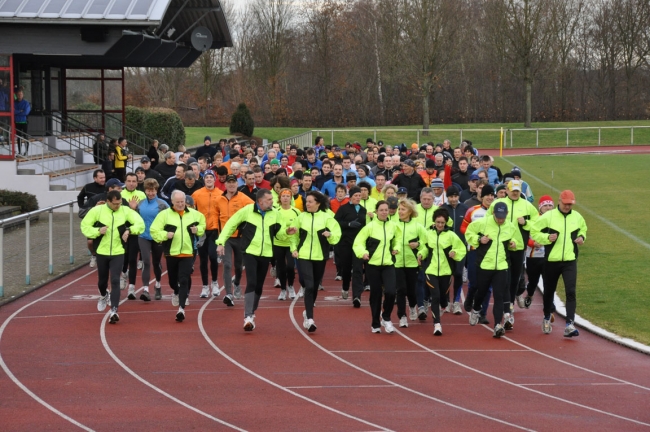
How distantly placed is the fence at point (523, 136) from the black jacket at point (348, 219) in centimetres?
4128

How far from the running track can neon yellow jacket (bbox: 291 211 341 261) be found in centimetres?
102

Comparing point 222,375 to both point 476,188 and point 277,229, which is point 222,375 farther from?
point 476,188

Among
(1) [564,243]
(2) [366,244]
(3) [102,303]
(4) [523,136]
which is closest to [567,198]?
(1) [564,243]

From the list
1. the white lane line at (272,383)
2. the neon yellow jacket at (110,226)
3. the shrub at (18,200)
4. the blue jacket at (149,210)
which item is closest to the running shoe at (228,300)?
the white lane line at (272,383)

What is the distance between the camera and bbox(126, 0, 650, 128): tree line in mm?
68312

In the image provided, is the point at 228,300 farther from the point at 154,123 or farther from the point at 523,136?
the point at 523,136

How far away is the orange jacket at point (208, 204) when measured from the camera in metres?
15.0

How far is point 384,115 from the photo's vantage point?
72188 mm

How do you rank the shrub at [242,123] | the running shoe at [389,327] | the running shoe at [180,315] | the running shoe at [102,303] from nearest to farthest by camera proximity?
the running shoe at [389,327] < the running shoe at [180,315] < the running shoe at [102,303] < the shrub at [242,123]

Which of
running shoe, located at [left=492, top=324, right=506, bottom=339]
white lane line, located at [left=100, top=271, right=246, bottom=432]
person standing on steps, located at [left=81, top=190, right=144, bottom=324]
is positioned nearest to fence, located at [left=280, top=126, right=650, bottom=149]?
person standing on steps, located at [left=81, top=190, right=144, bottom=324]

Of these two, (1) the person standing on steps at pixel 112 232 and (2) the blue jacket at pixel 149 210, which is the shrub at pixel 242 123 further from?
(1) the person standing on steps at pixel 112 232

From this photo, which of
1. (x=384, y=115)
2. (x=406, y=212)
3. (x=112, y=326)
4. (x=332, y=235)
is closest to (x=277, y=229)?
(x=332, y=235)

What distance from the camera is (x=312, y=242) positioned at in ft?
42.5

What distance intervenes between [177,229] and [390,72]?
5750 cm
